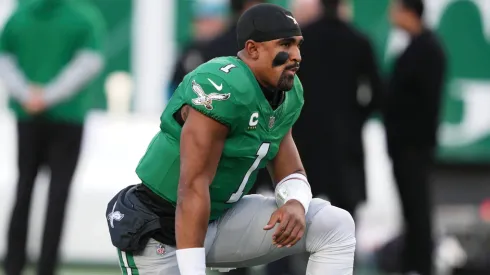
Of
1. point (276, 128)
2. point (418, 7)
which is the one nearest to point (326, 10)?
point (418, 7)

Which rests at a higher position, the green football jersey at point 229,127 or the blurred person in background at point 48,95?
the green football jersey at point 229,127

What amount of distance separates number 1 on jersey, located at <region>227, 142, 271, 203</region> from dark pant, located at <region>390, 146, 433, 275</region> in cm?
331

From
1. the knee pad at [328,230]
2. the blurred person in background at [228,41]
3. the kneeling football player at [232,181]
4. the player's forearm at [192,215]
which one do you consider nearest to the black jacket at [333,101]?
the blurred person in background at [228,41]

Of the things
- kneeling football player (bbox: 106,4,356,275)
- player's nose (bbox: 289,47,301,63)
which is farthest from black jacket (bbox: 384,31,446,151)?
player's nose (bbox: 289,47,301,63)

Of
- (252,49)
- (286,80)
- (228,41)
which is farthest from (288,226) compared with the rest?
(228,41)

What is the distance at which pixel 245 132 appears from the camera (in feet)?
14.3

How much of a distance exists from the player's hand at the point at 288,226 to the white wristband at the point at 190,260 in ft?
0.93

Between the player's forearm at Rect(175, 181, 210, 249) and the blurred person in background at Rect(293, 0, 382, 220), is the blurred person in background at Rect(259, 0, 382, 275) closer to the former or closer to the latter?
the blurred person in background at Rect(293, 0, 382, 220)

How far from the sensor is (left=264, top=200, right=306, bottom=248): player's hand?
430cm

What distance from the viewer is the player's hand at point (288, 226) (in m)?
4.30

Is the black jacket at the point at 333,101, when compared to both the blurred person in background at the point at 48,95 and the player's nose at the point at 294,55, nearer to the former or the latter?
the blurred person in background at the point at 48,95

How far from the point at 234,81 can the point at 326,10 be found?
3.04 meters

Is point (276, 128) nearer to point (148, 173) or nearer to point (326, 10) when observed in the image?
point (148, 173)

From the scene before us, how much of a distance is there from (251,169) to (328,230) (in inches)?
14.0
